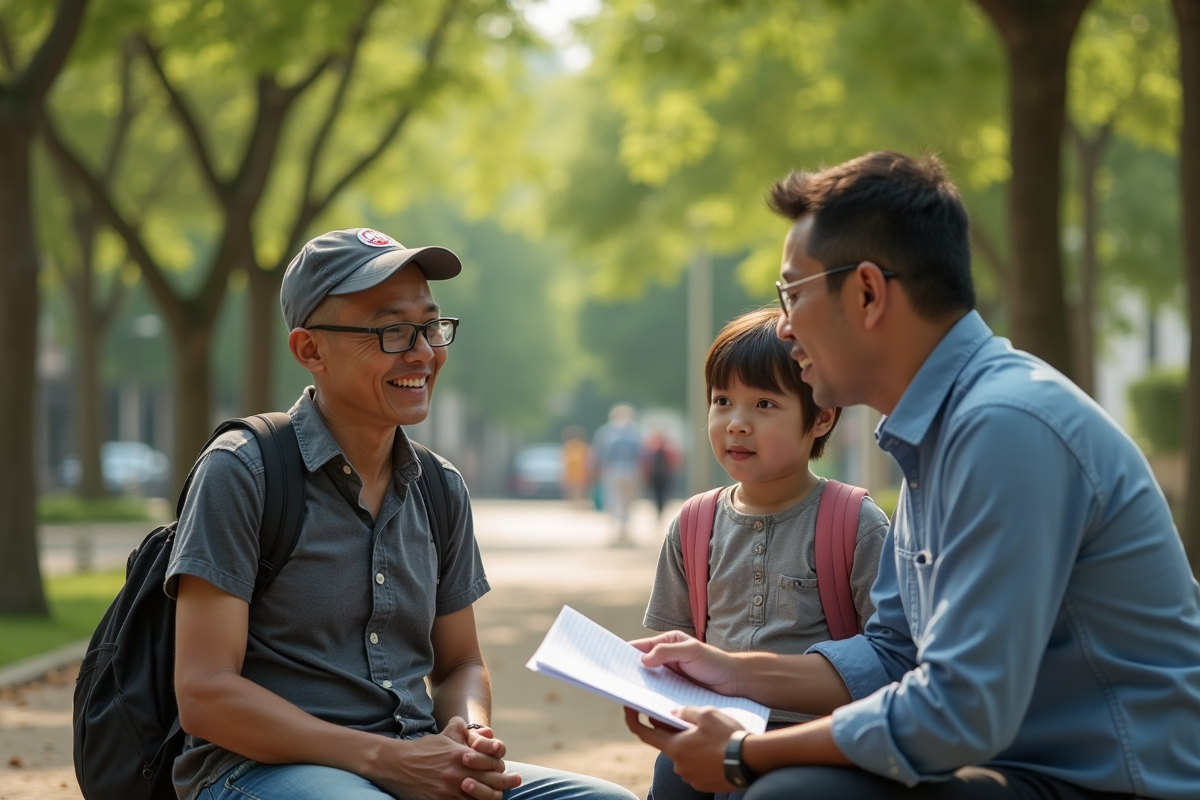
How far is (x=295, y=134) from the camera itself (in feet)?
83.8

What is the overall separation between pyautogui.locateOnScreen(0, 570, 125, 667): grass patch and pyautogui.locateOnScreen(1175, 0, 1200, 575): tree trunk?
6.68 m

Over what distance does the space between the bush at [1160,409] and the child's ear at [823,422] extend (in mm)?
19831

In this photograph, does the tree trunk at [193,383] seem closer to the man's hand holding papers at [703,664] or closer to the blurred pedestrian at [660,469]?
the blurred pedestrian at [660,469]

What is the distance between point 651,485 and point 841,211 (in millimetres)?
24437

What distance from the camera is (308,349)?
3629mm

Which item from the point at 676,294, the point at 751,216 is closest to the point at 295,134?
the point at 751,216

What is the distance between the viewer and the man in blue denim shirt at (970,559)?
2605 mm

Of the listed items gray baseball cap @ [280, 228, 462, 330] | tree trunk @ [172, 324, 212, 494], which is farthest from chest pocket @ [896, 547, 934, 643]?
tree trunk @ [172, 324, 212, 494]

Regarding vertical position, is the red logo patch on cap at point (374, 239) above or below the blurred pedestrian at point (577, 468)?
above

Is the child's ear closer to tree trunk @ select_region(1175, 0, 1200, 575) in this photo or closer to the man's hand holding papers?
the man's hand holding papers

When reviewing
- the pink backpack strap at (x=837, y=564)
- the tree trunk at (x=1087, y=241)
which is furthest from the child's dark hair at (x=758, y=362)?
the tree trunk at (x=1087, y=241)

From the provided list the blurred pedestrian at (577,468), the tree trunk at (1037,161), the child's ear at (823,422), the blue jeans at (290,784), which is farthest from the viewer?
the blurred pedestrian at (577,468)

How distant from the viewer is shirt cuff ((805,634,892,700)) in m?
3.28

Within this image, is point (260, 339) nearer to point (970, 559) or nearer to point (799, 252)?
point (799, 252)
